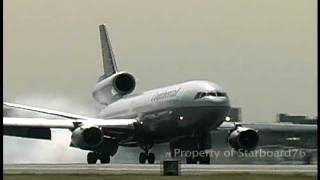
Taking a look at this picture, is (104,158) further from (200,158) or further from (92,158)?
(200,158)

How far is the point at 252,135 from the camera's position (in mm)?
59312

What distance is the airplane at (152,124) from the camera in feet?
179

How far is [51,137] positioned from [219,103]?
18985 mm

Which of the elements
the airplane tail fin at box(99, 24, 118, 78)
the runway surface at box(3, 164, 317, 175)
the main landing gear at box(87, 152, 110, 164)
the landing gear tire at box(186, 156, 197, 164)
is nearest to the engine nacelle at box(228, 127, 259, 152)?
the landing gear tire at box(186, 156, 197, 164)

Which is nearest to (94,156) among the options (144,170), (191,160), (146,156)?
(146,156)

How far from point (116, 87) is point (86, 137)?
1636cm

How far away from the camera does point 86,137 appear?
55.6 m

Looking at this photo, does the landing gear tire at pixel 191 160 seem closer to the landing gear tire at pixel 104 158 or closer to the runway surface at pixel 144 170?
the landing gear tire at pixel 104 158

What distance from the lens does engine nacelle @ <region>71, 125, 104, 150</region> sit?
2188 inches

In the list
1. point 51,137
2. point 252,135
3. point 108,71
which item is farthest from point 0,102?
point 108,71

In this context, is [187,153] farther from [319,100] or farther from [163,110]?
[319,100]

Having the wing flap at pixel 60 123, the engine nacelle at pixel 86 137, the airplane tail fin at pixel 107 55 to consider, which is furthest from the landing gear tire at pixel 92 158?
the airplane tail fin at pixel 107 55

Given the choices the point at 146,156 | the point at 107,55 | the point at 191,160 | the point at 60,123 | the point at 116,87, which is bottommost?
the point at 191,160

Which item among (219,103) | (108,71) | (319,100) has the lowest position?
(319,100)
